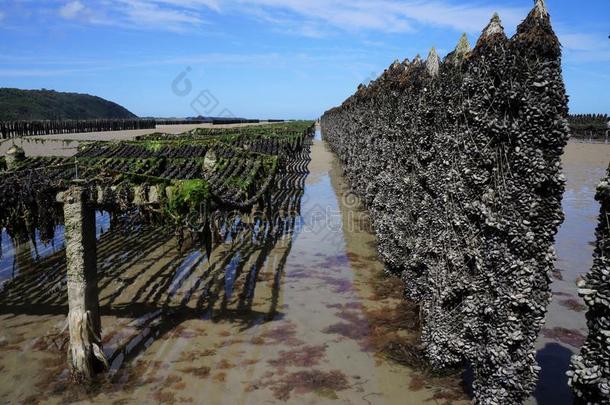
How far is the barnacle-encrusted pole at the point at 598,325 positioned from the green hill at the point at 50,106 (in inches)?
4022

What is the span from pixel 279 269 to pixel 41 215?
247 inches

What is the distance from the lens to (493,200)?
5.75 m

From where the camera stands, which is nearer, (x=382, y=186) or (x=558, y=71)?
(x=558, y=71)

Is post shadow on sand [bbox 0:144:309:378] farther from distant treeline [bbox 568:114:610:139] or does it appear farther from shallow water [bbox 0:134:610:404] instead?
distant treeline [bbox 568:114:610:139]

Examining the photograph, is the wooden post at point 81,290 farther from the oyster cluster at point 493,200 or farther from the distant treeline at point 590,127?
→ the distant treeline at point 590,127

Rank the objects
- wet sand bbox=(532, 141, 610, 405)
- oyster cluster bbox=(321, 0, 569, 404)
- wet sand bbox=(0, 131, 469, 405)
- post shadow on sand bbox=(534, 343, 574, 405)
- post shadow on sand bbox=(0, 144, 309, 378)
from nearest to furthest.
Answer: oyster cluster bbox=(321, 0, 569, 404)
post shadow on sand bbox=(534, 343, 574, 405)
wet sand bbox=(0, 131, 469, 405)
wet sand bbox=(532, 141, 610, 405)
post shadow on sand bbox=(0, 144, 309, 378)

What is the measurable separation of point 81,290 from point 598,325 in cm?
684

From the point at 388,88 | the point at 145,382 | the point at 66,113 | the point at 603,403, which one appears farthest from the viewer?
the point at 66,113

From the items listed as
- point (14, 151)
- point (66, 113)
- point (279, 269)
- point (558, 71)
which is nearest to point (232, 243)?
point (279, 269)

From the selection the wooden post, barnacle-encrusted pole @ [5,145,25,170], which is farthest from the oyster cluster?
barnacle-encrusted pole @ [5,145,25,170]

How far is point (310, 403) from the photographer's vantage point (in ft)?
21.4

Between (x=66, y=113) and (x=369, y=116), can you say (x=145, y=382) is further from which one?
(x=66, y=113)

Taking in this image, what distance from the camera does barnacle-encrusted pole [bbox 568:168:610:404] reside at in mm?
3713

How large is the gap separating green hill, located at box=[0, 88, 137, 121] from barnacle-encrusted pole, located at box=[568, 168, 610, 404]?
335ft
